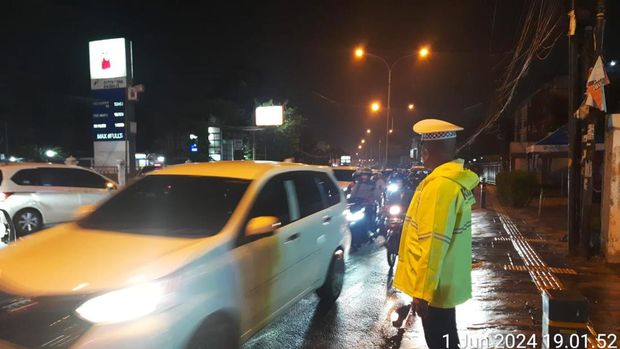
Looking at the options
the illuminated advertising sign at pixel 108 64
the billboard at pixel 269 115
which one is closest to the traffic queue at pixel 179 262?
the illuminated advertising sign at pixel 108 64

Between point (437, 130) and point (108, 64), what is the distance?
22897mm

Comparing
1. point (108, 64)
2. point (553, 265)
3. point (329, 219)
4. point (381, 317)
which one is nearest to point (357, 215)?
point (553, 265)

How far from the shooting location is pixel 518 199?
17.2 metres

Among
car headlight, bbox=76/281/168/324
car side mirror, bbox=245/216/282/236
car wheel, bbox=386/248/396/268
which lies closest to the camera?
car headlight, bbox=76/281/168/324

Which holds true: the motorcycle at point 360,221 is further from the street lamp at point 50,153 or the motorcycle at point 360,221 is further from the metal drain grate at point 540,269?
the street lamp at point 50,153

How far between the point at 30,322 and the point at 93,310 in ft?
1.10

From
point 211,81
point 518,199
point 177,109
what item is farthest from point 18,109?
point 518,199

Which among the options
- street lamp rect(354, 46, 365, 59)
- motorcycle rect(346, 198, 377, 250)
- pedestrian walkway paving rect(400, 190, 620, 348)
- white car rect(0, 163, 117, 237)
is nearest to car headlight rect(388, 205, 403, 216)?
motorcycle rect(346, 198, 377, 250)

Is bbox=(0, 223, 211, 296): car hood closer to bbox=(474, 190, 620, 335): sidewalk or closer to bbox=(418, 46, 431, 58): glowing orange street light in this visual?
bbox=(474, 190, 620, 335): sidewalk

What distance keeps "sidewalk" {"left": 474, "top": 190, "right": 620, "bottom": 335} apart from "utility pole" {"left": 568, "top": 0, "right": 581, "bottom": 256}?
1.69 feet

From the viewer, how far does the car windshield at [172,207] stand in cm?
383

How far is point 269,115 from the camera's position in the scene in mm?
36594

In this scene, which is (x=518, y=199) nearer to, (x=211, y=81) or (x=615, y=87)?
(x=615, y=87)

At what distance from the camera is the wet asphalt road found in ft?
15.1
